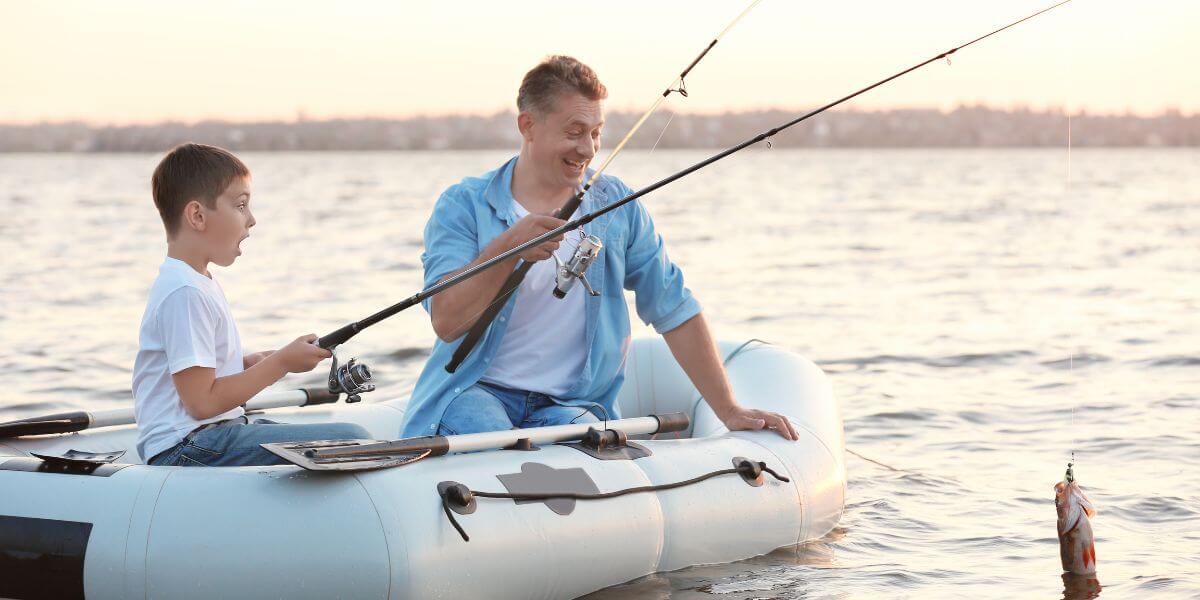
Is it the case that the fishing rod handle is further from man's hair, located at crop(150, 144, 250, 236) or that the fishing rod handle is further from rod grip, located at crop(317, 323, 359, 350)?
man's hair, located at crop(150, 144, 250, 236)

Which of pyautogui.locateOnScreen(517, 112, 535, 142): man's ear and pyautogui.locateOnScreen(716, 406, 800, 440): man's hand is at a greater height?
pyautogui.locateOnScreen(517, 112, 535, 142): man's ear

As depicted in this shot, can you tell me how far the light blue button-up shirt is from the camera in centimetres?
423

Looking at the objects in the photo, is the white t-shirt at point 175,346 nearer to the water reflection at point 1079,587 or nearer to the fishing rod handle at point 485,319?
the fishing rod handle at point 485,319

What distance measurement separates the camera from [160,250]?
16328 millimetres

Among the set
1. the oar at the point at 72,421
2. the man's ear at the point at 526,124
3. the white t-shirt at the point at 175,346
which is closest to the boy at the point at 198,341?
the white t-shirt at the point at 175,346

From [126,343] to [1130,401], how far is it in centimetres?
608

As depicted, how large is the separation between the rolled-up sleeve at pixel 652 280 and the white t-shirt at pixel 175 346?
131 centimetres

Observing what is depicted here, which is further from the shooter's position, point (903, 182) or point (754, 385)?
point (903, 182)

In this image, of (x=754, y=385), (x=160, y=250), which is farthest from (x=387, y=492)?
(x=160, y=250)

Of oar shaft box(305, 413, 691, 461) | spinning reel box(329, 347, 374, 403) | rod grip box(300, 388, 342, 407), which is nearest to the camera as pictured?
oar shaft box(305, 413, 691, 461)

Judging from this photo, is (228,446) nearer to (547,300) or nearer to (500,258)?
(500,258)

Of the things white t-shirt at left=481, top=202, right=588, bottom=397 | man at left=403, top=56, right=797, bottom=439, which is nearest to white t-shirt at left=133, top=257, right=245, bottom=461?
man at left=403, top=56, right=797, bottom=439

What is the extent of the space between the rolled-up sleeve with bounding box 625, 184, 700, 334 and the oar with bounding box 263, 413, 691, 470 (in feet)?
1.51

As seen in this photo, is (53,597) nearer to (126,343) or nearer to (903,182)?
(126,343)
